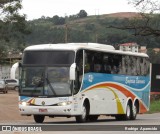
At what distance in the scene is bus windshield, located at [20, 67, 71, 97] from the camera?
24.2 meters

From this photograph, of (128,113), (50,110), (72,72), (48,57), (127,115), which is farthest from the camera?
(128,113)

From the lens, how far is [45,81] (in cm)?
2430

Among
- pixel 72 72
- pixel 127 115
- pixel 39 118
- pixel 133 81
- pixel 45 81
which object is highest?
pixel 72 72

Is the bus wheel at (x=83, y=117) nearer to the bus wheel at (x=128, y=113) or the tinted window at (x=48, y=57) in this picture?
the tinted window at (x=48, y=57)

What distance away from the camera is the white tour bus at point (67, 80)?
24.2 m

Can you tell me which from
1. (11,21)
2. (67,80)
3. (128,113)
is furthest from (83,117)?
(11,21)

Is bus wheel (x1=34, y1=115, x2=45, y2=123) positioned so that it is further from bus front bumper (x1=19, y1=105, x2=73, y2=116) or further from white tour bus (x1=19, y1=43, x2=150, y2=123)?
bus front bumper (x1=19, y1=105, x2=73, y2=116)

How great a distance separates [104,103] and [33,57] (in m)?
4.58

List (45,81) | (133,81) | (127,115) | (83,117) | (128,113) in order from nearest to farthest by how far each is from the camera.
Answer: (45,81)
(83,117)
(127,115)
(128,113)
(133,81)

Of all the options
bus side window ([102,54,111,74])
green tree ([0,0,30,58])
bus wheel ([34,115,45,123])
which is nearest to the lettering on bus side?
bus side window ([102,54,111,74])

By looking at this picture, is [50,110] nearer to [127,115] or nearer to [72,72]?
[72,72]

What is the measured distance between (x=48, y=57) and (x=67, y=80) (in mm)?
1378

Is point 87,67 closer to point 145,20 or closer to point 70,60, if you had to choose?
point 70,60

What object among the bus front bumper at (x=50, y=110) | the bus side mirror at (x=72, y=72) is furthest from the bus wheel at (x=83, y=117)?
the bus side mirror at (x=72, y=72)
